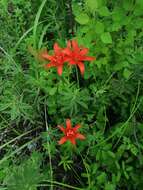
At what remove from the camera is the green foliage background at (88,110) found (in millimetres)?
1663

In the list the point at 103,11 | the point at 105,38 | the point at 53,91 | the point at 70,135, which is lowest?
the point at 70,135

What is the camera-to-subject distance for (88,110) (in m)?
1.80

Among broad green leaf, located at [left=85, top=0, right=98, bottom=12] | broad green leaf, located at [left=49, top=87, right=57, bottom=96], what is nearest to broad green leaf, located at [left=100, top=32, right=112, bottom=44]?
broad green leaf, located at [left=85, top=0, right=98, bottom=12]

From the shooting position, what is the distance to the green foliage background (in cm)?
166

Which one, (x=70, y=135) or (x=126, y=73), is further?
(x=126, y=73)

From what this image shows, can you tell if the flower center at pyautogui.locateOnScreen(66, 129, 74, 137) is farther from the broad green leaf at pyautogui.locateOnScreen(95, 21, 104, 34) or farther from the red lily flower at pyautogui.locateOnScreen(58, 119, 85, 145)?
the broad green leaf at pyautogui.locateOnScreen(95, 21, 104, 34)

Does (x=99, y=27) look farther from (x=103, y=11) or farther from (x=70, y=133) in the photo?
(x=70, y=133)

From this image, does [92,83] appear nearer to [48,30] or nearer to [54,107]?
[54,107]

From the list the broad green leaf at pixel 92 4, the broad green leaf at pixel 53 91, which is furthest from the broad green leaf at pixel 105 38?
the broad green leaf at pixel 53 91

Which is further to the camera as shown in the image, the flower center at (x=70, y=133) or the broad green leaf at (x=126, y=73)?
the broad green leaf at (x=126, y=73)

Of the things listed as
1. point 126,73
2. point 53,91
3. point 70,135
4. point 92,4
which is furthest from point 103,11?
point 70,135

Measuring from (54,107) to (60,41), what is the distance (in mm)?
329

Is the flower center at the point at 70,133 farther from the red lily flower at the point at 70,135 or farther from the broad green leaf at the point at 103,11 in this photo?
the broad green leaf at the point at 103,11

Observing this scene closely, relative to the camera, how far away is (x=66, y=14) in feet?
7.07
